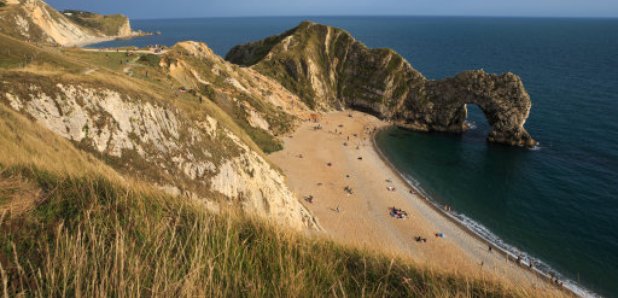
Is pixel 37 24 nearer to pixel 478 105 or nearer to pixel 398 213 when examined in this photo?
pixel 398 213

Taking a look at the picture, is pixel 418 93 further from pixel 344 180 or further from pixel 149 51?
pixel 149 51

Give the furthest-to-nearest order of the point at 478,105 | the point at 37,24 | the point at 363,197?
1. the point at 37,24
2. the point at 478,105
3. the point at 363,197

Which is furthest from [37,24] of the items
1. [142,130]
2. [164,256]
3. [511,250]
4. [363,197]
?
[164,256]

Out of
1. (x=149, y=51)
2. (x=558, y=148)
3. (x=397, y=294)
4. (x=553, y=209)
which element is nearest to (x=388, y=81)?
(x=558, y=148)

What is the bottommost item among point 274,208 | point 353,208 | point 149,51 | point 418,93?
point 353,208

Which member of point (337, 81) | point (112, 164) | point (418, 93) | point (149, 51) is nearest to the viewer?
point (112, 164)

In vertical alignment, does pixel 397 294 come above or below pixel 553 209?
above

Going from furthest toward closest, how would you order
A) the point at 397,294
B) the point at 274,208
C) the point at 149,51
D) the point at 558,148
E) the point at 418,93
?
the point at 418,93
the point at 558,148
the point at 149,51
the point at 274,208
the point at 397,294

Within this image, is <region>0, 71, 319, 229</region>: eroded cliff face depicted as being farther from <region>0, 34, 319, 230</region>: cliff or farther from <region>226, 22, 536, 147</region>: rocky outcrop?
<region>226, 22, 536, 147</region>: rocky outcrop
